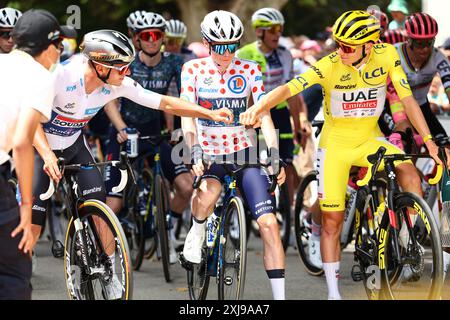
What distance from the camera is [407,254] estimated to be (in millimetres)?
8242

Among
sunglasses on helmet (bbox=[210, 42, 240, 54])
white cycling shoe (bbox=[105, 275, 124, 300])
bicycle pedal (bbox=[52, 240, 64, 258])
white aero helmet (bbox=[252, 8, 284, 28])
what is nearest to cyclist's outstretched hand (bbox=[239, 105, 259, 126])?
sunglasses on helmet (bbox=[210, 42, 240, 54])

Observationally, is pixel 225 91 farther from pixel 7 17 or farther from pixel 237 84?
pixel 7 17

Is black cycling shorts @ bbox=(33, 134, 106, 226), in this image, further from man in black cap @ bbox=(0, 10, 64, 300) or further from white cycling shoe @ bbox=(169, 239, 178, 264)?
white cycling shoe @ bbox=(169, 239, 178, 264)

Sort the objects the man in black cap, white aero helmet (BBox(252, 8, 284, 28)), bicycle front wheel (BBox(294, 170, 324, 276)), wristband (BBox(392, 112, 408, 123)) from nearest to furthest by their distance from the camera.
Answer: the man in black cap → wristband (BBox(392, 112, 408, 123)) → bicycle front wheel (BBox(294, 170, 324, 276)) → white aero helmet (BBox(252, 8, 284, 28))

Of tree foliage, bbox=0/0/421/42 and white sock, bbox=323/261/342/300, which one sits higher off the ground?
tree foliage, bbox=0/0/421/42

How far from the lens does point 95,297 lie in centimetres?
797

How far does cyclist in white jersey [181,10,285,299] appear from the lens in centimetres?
845

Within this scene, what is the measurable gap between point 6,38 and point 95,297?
4021 mm

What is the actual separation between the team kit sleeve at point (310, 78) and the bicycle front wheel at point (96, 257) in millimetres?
1788

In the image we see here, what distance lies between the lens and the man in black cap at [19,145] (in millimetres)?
6207

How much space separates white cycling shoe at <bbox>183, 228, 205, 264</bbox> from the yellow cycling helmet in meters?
1.84

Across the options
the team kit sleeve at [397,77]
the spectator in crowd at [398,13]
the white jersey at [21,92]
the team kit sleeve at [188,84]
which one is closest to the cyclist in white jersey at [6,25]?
the team kit sleeve at [188,84]
